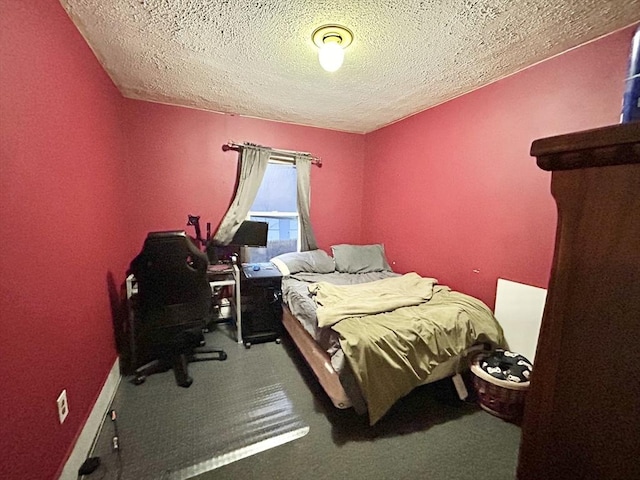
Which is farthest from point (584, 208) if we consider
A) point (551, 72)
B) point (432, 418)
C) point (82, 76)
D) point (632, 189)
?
point (82, 76)

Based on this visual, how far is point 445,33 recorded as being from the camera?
169 cm

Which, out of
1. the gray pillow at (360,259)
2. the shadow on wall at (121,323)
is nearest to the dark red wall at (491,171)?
the gray pillow at (360,259)

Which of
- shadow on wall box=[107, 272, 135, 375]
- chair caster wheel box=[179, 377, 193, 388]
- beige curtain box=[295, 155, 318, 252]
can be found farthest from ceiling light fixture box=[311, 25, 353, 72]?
chair caster wheel box=[179, 377, 193, 388]

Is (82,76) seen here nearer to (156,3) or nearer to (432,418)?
(156,3)

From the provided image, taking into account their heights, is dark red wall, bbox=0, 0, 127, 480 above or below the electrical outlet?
above

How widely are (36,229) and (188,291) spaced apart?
3.49 ft

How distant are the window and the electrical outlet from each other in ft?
7.10

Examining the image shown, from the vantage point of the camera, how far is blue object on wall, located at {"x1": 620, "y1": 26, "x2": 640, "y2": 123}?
538mm

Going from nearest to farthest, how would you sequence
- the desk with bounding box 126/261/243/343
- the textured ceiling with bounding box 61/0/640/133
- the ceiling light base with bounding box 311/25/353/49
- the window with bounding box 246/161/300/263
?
the textured ceiling with bounding box 61/0/640/133 → the ceiling light base with bounding box 311/25/353/49 → the desk with bounding box 126/261/243/343 → the window with bounding box 246/161/300/263

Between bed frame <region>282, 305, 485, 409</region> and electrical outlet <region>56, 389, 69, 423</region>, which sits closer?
electrical outlet <region>56, 389, 69, 423</region>

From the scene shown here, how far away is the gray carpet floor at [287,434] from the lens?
1.49 meters

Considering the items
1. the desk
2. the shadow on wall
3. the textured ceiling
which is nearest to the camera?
the textured ceiling

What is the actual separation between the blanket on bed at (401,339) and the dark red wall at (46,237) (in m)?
1.42

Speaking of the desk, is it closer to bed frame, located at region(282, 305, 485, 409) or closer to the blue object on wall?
bed frame, located at region(282, 305, 485, 409)
